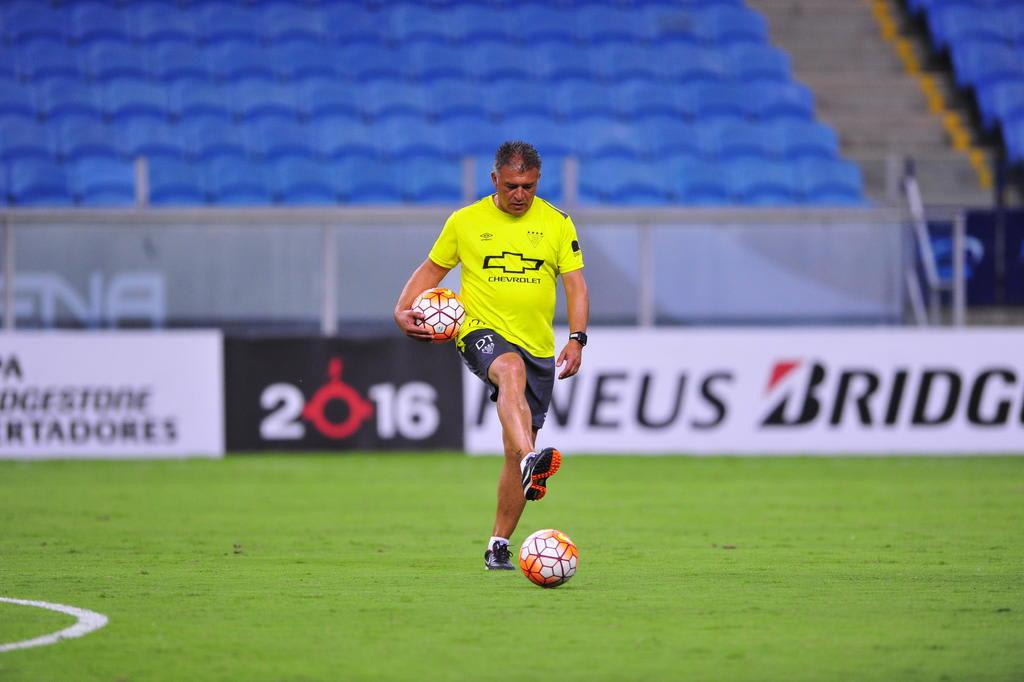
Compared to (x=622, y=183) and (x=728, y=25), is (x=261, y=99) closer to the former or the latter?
(x=622, y=183)

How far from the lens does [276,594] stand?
729 centimetres

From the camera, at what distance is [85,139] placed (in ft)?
67.1

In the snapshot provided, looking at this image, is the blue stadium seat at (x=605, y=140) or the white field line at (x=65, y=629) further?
the blue stadium seat at (x=605, y=140)

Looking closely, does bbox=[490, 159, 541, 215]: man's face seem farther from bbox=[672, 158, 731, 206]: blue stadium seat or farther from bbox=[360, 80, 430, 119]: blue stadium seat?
bbox=[360, 80, 430, 119]: blue stadium seat

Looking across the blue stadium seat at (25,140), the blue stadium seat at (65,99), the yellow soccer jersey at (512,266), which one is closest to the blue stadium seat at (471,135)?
the blue stadium seat at (65,99)

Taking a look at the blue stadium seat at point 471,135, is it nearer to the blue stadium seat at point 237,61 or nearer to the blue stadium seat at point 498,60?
the blue stadium seat at point 498,60

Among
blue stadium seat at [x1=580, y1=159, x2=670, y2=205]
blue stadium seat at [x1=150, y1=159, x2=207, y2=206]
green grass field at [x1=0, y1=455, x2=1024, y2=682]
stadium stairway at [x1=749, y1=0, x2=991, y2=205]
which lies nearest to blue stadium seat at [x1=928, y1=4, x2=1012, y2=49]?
stadium stairway at [x1=749, y1=0, x2=991, y2=205]

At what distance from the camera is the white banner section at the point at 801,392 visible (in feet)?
54.2

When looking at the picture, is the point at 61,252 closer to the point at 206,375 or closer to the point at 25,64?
the point at 206,375

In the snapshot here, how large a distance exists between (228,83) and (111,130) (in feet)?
6.47

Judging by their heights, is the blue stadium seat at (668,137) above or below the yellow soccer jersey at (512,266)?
above

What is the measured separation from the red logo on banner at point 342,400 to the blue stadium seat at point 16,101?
23.3ft

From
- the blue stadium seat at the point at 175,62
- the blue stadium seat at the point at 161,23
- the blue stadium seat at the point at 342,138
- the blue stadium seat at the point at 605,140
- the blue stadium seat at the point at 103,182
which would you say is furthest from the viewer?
the blue stadium seat at the point at 161,23

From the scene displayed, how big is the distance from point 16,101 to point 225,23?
3.41m
